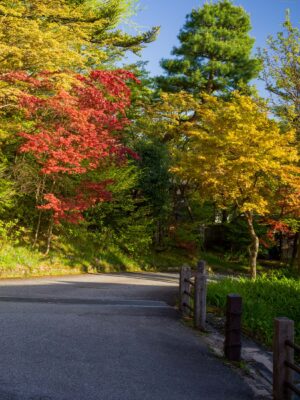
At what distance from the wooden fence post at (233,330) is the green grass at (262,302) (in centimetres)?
168

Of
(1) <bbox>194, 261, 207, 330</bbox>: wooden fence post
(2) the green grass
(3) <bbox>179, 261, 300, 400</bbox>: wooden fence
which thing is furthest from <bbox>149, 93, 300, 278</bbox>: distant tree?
(1) <bbox>194, 261, 207, 330</bbox>: wooden fence post

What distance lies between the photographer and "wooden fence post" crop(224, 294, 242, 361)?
6.37 meters

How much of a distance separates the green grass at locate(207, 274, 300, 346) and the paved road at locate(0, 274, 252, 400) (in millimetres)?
1355

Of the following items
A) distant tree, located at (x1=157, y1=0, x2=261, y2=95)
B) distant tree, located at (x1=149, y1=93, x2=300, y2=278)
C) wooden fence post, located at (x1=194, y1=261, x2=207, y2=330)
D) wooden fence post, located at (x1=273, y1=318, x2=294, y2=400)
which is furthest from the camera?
distant tree, located at (x1=157, y1=0, x2=261, y2=95)

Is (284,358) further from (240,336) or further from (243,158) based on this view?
(243,158)

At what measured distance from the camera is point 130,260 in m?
21.8

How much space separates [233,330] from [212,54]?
82.4 feet


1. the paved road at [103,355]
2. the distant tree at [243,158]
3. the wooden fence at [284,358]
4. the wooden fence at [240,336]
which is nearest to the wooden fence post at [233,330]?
the wooden fence at [240,336]

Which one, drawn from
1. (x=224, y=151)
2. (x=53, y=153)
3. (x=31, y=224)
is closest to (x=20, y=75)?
(x=53, y=153)

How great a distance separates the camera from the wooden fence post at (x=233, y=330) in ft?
20.9

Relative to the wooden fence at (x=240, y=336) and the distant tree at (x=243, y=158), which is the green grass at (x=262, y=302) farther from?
the distant tree at (x=243, y=158)

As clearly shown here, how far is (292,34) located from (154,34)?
9.44 meters

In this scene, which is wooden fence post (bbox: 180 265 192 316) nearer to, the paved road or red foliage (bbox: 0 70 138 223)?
the paved road

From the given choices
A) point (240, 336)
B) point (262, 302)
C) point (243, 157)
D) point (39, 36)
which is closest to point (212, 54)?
point (243, 157)
